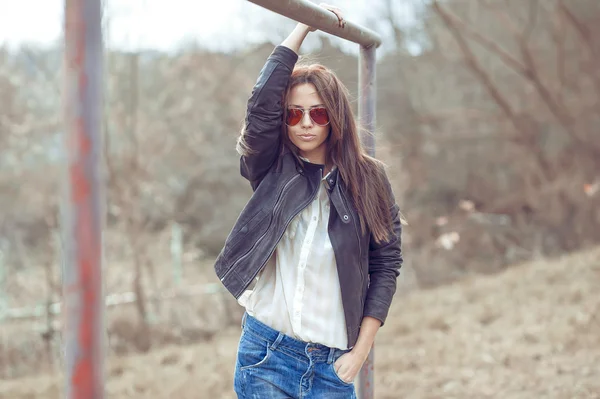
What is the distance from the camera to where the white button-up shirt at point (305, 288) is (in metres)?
1.85

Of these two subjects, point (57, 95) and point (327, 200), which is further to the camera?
point (57, 95)

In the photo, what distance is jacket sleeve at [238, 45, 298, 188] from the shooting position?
189 centimetres

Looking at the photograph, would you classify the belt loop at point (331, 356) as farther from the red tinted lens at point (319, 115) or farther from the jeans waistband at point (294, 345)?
the red tinted lens at point (319, 115)

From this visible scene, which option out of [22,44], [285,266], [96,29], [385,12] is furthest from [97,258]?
[385,12]

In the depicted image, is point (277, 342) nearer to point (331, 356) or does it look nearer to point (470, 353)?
point (331, 356)

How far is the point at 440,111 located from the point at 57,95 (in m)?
6.27

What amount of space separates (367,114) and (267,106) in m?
0.64

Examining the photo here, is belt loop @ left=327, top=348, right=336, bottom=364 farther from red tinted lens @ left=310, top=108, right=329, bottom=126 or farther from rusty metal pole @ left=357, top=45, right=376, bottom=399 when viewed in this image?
red tinted lens @ left=310, top=108, right=329, bottom=126

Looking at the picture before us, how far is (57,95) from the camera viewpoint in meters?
7.42

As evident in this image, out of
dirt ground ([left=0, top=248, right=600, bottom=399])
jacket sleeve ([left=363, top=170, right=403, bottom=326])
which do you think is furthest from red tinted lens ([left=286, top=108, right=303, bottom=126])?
dirt ground ([left=0, top=248, right=600, bottom=399])

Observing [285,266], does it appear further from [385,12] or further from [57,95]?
[385,12]

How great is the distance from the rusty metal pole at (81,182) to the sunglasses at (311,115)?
3.61 ft

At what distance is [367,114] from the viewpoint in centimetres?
244

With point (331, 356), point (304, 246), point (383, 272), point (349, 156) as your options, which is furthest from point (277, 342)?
point (349, 156)
